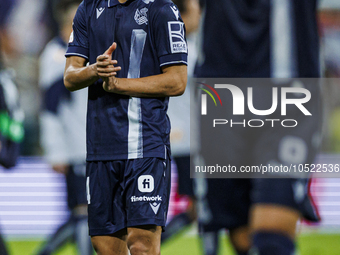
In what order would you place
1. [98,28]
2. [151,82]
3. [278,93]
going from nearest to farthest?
[151,82], [98,28], [278,93]

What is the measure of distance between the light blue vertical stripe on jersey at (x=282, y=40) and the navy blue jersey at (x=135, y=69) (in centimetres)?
132

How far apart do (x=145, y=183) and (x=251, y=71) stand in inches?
61.3

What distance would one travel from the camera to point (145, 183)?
1.74 m

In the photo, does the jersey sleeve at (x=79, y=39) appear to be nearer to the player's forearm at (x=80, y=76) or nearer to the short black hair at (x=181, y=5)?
the player's forearm at (x=80, y=76)

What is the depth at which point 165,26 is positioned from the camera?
1.81 m

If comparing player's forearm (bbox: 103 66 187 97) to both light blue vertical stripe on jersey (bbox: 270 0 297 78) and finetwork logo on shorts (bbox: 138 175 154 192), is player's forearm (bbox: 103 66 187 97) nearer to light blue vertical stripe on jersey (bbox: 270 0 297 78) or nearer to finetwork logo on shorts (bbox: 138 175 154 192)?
finetwork logo on shorts (bbox: 138 175 154 192)

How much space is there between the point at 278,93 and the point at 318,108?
0.99 ft

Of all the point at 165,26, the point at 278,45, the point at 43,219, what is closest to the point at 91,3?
the point at 165,26

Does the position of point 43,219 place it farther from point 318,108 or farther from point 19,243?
point 318,108

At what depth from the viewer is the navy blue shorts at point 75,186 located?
3.06 m

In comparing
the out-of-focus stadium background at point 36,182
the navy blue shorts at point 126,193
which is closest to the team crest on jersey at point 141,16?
the navy blue shorts at point 126,193

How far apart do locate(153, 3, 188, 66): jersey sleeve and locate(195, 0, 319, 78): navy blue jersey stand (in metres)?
1.19

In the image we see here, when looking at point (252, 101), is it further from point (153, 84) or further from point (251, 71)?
point (153, 84)

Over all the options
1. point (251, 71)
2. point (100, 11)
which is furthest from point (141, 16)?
point (251, 71)
